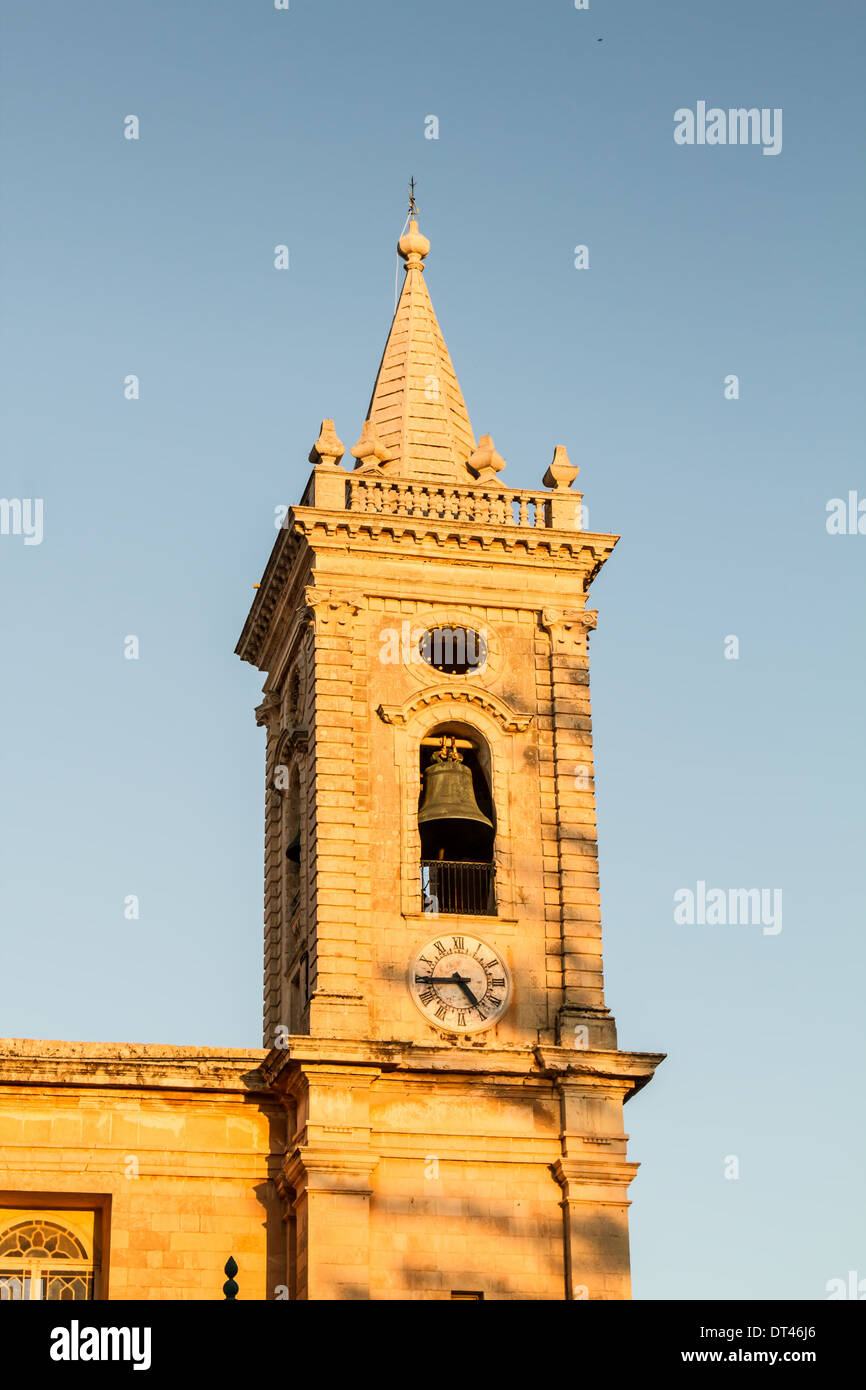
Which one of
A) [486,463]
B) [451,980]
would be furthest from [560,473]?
[451,980]

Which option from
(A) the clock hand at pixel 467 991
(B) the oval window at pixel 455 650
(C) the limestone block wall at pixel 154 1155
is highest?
(B) the oval window at pixel 455 650

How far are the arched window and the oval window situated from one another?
10.3 metres

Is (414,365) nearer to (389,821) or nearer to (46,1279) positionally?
(389,821)

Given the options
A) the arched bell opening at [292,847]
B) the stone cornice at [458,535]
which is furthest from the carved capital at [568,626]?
the arched bell opening at [292,847]

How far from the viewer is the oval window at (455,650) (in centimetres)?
3619

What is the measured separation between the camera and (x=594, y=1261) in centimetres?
3184

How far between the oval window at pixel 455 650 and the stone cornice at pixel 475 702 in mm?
619

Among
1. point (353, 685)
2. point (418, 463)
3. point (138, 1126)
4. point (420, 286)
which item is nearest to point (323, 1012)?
point (138, 1126)

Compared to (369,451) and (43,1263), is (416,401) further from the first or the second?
(43,1263)

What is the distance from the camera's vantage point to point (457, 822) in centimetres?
3591

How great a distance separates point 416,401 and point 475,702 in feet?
20.3

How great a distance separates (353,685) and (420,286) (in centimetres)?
931

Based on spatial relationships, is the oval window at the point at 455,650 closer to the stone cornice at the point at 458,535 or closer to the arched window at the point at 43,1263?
the stone cornice at the point at 458,535

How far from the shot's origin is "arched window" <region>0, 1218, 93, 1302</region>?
106ft
